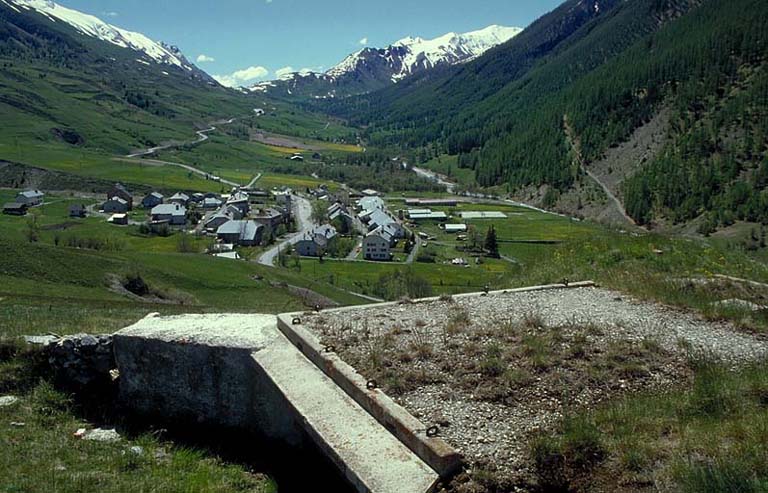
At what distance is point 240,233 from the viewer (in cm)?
9450

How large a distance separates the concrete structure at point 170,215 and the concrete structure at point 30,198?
22.6 metres

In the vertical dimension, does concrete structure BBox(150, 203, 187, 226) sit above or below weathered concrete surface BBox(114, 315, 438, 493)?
below

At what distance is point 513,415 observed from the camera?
9.07 metres

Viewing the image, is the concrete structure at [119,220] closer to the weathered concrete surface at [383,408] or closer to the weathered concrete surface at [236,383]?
the weathered concrete surface at [236,383]

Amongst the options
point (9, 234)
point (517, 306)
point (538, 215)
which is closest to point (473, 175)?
point (538, 215)

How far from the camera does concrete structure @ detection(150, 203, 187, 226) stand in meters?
104

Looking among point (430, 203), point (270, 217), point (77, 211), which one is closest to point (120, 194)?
point (77, 211)

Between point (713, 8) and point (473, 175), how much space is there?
306ft

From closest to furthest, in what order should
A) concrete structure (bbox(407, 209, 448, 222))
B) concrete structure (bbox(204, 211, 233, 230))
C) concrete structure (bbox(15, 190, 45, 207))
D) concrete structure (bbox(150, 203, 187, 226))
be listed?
concrete structure (bbox(204, 211, 233, 230))
concrete structure (bbox(150, 203, 187, 226))
concrete structure (bbox(15, 190, 45, 207))
concrete structure (bbox(407, 209, 448, 222))

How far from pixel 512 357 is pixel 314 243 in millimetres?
81924

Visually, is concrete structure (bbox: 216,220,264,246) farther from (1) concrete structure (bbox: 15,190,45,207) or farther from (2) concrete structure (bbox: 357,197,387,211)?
(1) concrete structure (bbox: 15,190,45,207)

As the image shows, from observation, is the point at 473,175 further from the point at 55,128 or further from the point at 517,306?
the point at 517,306

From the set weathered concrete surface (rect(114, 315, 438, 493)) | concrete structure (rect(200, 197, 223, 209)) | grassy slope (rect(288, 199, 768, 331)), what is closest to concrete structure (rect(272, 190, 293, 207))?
concrete structure (rect(200, 197, 223, 209))

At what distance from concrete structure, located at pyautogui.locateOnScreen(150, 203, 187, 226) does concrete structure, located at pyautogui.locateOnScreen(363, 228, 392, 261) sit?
37502mm
